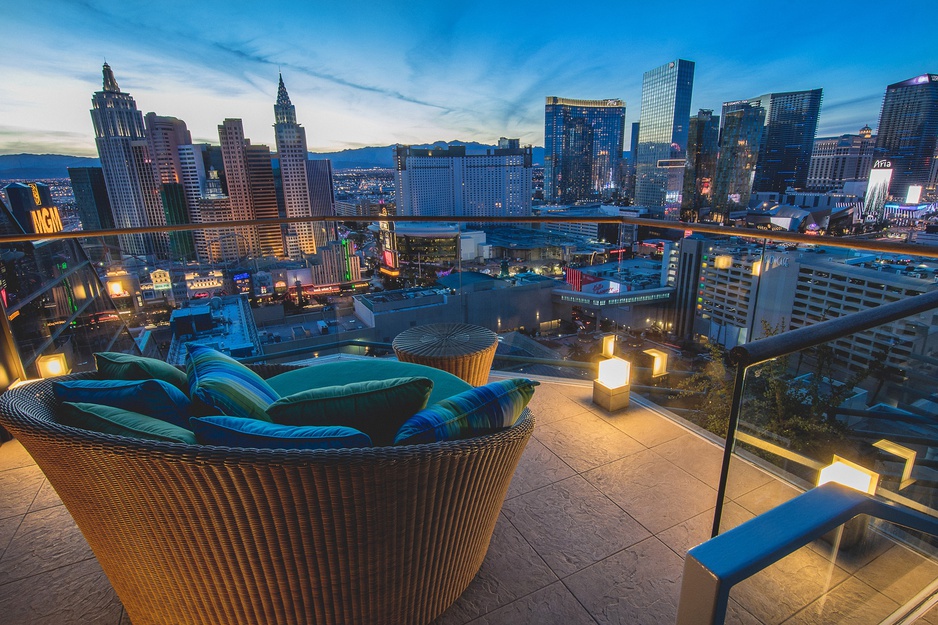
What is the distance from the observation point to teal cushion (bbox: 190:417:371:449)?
91 cm

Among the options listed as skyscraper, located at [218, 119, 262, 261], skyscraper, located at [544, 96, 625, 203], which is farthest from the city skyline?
skyscraper, located at [544, 96, 625, 203]

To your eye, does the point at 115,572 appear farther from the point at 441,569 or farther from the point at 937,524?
the point at 937,524

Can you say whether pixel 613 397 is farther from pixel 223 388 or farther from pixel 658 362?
pixel 223 388

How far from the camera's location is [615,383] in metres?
2.61

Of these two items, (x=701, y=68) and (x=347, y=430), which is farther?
(x=701, y=68)

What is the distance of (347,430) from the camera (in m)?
0.95

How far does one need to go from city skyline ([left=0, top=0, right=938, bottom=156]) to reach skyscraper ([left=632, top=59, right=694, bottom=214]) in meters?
13.3

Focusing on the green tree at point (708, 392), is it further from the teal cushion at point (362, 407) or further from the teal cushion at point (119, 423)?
the teal cushion at point (119, 423)

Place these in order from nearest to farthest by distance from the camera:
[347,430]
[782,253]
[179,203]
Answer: [347,430], [782,253], [179,203]

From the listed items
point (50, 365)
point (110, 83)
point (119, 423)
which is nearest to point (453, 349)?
point (119, 423)

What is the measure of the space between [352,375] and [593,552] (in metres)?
1.14

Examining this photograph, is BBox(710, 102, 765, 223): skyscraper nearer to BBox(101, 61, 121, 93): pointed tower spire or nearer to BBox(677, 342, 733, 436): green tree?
BBox(677, 342, 733, 436): green tree

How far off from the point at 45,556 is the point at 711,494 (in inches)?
105

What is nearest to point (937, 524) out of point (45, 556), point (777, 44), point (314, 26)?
point (45, 556)
